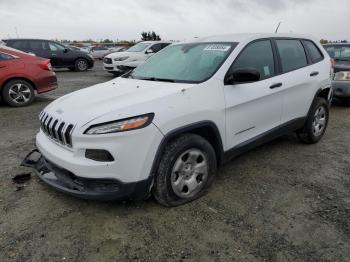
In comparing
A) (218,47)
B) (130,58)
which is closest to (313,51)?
(218,47)

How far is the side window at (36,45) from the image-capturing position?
15.6 meters

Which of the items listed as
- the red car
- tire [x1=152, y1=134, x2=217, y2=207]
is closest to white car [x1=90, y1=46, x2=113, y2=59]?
the red car

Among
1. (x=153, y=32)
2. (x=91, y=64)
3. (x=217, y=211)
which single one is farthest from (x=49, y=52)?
(x=153, y=32)

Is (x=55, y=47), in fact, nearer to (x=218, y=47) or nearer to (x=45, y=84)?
(x=45, y=84)

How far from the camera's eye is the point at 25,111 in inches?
Result: 310

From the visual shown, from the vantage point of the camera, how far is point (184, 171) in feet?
11.2

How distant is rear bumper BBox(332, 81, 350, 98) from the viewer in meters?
7.67

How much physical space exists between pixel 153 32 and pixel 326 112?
41.8 metres

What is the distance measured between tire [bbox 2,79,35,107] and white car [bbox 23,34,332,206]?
4.84 metres

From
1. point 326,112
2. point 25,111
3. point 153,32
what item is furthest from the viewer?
point 153,32

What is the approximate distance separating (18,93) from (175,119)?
6.43m

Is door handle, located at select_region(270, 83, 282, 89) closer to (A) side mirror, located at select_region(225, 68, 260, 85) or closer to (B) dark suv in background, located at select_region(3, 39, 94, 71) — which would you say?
(A) side mirror, located at select_region(225, 68, 260, 85)

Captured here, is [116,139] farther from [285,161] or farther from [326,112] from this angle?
[326,112]

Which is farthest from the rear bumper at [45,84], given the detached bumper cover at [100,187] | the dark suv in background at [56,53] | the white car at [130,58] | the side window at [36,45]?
the side window at [36,45]
